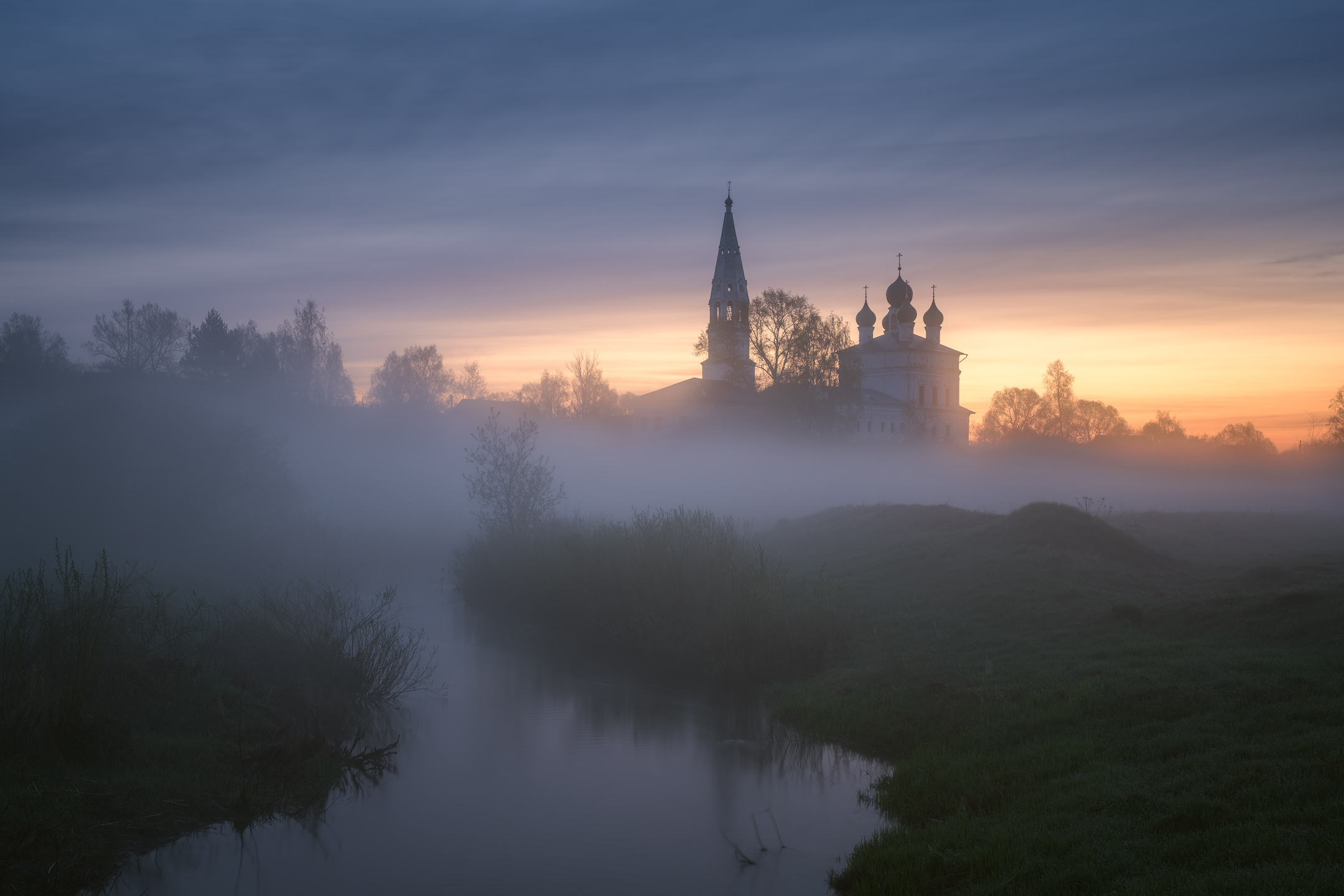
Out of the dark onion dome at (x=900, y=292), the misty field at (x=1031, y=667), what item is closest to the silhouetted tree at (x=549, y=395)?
the dark onion dome at (x=900, y=292)

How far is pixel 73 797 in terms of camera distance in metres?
8.77

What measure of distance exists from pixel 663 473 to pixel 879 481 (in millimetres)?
13193

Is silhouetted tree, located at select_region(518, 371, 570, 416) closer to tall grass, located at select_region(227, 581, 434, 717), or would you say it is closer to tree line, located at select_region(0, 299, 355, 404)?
tree line, located at select_region(0, 299, 355, 404)

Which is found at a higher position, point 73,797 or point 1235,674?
point 1235,674

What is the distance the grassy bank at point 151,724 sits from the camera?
8.51 meters

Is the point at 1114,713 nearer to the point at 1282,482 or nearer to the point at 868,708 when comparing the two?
the point at 868,708

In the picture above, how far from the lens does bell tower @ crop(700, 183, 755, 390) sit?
55.8 m

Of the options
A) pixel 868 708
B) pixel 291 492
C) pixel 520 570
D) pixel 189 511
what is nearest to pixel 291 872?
pixel 868 708

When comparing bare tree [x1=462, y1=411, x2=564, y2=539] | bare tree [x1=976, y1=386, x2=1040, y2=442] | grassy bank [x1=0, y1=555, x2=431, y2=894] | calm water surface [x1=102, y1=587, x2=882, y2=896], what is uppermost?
bare tree [x1=976, y1=386, x2=1040, y2=442]

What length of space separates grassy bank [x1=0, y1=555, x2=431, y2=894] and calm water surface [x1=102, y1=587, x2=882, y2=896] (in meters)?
0.44

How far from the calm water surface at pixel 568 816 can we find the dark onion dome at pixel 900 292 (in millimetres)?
66764

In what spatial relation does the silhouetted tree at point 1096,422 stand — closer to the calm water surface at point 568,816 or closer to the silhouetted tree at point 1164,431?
the silhouetted tree at point 1164,431

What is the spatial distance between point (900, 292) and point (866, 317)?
14.5 feet

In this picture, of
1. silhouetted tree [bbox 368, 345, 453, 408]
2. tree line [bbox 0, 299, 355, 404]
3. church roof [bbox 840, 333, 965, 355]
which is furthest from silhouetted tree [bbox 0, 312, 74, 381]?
church roof [bbox 840, 333, 965, 355]
